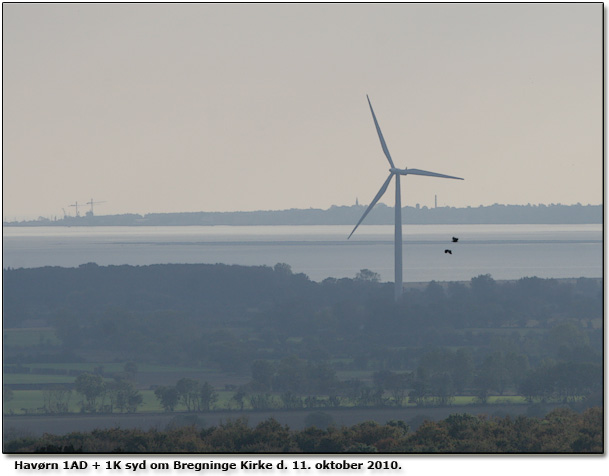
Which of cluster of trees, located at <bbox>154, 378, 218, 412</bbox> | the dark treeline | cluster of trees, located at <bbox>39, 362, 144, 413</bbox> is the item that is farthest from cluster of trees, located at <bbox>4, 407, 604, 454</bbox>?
cluster of trees, located at <bbox>39, 362, 144, 413</bbox>

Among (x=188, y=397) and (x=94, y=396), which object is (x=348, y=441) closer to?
(x=188, y=397)

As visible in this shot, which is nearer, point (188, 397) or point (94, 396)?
point (188, 397)

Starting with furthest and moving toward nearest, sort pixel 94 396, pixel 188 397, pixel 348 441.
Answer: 1. pixel 94 396
2. pixel 188 397
3. pixel 348 441

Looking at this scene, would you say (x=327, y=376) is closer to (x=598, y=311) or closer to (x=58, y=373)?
(x=58, y=373)

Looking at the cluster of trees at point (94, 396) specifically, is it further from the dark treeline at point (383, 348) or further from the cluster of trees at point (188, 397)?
the dark treeline at point (383, 348)

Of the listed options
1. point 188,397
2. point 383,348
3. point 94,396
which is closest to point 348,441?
point 188,397

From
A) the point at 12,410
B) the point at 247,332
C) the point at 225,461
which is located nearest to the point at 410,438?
the point at 225,461

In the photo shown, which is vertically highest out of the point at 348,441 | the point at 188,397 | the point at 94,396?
the point at 348,441

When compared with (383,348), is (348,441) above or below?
above

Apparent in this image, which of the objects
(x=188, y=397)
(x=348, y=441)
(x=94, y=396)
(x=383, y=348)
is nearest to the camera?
(x=348, y=441)

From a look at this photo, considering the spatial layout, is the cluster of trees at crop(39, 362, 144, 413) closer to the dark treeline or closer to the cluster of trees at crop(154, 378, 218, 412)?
the cluster of trees at crop(154, 378, 218, 412)

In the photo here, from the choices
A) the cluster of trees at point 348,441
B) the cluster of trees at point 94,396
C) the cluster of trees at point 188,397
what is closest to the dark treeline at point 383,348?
the cluster of trees at point 188,397
